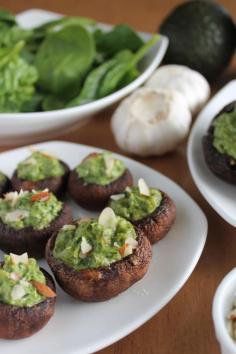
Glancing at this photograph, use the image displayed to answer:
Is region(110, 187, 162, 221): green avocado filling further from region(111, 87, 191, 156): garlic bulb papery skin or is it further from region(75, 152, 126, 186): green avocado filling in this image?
region(111, 87, 191, 156): garlic bulb papery skin

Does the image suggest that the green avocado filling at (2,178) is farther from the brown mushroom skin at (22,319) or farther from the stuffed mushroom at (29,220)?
the brown mushroom skin at (22,319)

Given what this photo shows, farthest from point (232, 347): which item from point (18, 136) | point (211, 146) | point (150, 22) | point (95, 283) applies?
point (150, 22)

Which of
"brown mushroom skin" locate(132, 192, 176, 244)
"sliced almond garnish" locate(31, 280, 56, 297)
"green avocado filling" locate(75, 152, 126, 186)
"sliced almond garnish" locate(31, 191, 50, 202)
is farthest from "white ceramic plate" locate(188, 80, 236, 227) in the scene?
"sliced almond garnish" locate(31, 280, 56, 297)

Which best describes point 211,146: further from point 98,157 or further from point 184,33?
point 184,33

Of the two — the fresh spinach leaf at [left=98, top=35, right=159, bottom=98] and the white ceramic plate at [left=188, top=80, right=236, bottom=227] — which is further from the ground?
the white ceramic plate at [left=188, top=80, right=236, bottom=227]

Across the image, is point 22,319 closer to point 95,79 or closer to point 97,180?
point 97,180

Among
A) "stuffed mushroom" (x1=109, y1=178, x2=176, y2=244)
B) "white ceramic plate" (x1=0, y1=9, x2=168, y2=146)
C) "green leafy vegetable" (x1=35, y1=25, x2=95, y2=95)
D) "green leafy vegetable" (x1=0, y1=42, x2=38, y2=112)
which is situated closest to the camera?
"stuffed mushroom" (x1=109, y1=178, x2=176, y2=244)

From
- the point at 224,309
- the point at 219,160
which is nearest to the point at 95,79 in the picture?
the point at 219,160
